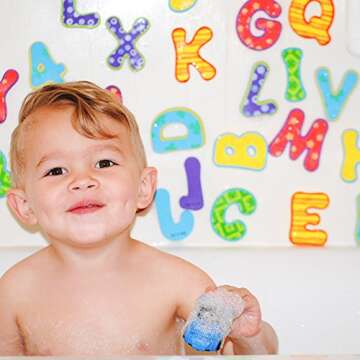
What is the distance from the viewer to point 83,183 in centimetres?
124

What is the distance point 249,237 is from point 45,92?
2.17 ft

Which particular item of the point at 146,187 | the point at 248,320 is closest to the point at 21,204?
the point at 146,187

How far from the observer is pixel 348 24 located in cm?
176

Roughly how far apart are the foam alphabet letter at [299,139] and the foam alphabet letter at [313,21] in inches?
7.1

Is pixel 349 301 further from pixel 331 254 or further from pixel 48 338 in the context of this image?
pixel 48 338

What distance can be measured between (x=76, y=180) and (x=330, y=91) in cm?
77

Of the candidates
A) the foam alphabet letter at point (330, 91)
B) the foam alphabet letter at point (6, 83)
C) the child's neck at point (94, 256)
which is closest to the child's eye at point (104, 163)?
the child's neck at point (94, 256)

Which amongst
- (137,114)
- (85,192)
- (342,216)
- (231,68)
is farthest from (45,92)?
(342,216)

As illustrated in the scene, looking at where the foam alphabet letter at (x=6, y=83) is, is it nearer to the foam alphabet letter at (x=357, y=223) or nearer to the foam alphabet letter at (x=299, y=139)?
the foam alphabet letter at (x=299, y=139)

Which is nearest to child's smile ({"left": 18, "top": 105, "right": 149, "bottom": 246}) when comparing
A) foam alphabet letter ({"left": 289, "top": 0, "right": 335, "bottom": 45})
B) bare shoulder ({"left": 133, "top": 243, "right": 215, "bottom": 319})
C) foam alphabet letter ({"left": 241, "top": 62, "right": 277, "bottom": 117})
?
bare shoulder ({"left": 133, "top": 243, "right": 215, "bottom": 319})

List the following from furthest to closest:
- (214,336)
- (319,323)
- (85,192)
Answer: (319,323)
(85,192)
(214,336)

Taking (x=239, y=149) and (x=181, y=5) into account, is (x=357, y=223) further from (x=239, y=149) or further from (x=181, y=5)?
(x=181, y=5)

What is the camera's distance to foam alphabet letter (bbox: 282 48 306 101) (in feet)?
5.81

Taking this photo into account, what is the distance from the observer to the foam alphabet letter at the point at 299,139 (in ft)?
5.83
